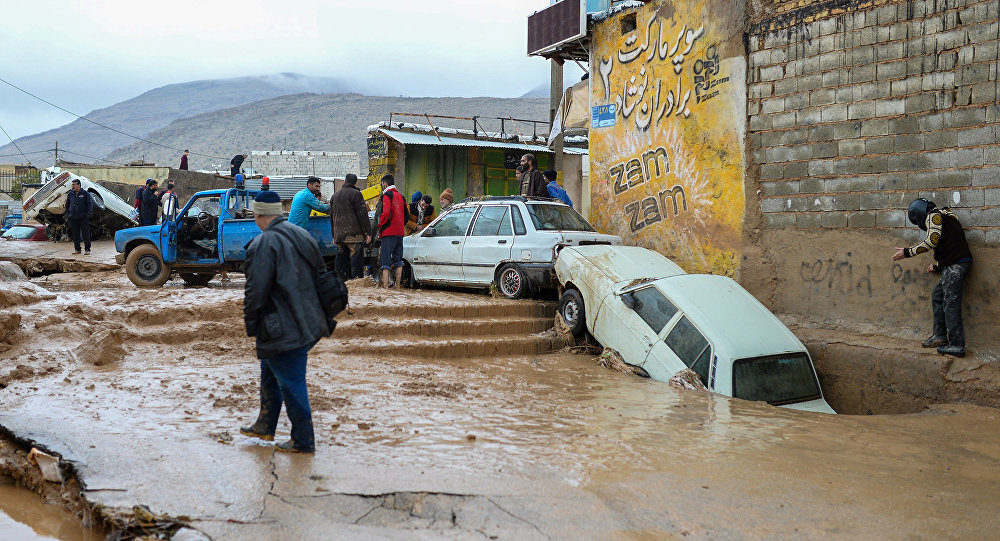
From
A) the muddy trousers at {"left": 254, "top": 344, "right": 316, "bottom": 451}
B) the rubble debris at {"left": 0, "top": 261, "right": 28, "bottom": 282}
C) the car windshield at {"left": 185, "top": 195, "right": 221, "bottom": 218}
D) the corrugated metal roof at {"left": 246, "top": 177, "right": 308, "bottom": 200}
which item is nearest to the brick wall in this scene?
the muddy trousers at {"left": 254, "top": 344, "right": 316, "bottom": 451}

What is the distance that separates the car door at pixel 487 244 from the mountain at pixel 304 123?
7291 centimetres

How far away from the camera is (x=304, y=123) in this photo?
3967 inches

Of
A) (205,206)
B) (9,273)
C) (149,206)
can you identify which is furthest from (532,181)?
(149,206)

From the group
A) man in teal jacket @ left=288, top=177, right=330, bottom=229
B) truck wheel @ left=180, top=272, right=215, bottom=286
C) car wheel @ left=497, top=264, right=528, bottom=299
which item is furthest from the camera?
truck wheel @ left=180, top=272, right=215, bottom=286

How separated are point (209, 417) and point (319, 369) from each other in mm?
1833

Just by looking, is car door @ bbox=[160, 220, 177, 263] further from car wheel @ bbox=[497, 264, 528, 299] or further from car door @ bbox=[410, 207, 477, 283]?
car wheel @ bbox=[497, 264, 528, 299]

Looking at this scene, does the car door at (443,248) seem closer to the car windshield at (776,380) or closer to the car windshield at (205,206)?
the car windshield at (205,206)

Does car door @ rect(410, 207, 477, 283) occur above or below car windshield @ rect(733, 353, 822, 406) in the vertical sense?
above

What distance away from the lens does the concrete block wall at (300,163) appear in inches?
1422

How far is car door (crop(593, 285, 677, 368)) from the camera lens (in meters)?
7.17

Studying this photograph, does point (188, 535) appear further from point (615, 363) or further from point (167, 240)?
point (167, 240)

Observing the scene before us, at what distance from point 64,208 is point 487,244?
44.6 ft

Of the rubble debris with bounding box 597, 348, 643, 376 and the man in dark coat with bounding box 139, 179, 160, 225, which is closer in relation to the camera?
the rubble debris with bounding box 597, 348, 643, 376

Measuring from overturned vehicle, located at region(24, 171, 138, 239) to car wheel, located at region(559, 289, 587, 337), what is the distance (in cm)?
1381
